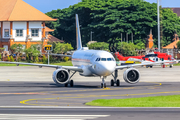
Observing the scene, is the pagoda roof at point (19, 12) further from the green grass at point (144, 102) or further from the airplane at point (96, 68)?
the green grass at point (144, 102)

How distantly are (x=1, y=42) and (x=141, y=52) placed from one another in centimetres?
3764

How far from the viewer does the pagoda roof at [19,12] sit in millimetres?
103750

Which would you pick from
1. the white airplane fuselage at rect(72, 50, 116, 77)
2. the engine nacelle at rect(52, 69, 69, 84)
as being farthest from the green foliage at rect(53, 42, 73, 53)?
the engine nacelle at rect(52, 69, 69, 84)

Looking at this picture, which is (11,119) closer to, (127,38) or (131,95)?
(131,95)

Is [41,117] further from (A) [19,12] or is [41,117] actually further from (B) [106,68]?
(A) [19,12]

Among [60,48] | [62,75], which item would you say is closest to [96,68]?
[62,75]

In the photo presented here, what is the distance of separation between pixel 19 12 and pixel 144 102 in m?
81.9

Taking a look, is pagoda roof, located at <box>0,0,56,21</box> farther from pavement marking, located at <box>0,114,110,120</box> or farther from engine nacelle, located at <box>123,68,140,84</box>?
pavement marking, located at <box>0,114,110,120</box>

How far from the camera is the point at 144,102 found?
27.8 m

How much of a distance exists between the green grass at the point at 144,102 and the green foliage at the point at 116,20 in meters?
99.7

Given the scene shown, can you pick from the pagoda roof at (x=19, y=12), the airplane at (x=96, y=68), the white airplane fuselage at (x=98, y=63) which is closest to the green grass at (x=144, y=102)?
the white airplane fuselage at (x=98, y=63)

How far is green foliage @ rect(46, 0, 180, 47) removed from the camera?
130 m

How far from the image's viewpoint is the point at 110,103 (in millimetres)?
27156

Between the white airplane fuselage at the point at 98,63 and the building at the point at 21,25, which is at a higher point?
the building at the point at 21,25
